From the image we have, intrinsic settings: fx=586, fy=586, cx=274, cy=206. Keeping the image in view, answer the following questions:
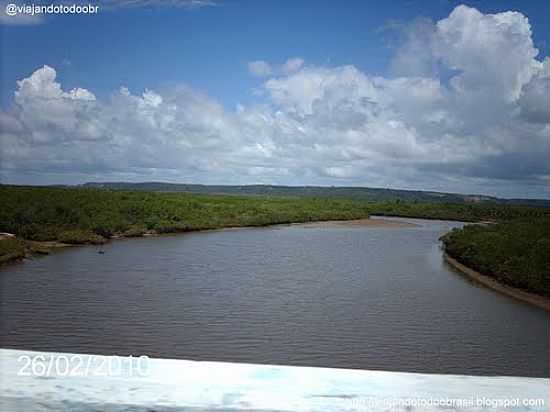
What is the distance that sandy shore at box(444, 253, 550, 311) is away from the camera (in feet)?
30.5

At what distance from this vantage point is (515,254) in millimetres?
11016

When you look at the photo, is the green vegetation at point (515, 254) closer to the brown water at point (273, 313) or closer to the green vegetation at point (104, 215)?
the brown water at point (273, 313)

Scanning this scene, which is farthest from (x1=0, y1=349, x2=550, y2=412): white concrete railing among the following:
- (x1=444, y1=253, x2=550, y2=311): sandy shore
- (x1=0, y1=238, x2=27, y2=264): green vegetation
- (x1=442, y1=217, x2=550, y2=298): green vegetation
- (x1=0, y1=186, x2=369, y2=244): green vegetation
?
(x1=0, y1=238, x2=27, y2=264): green vegetation

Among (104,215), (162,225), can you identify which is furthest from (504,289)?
(162,225)

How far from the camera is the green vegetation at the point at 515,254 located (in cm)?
981

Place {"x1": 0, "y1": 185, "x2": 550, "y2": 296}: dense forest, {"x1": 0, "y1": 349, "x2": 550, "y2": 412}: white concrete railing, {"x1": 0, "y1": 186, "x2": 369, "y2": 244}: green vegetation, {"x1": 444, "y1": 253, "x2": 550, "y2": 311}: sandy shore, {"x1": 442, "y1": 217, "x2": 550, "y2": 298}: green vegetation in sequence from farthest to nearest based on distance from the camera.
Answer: {"x1": 0, "y1": 186, "x2": 369, "y2": 244}: green vegetation
{"x1": 0, "y1": 185, "x2": 550, "y2": 296}: dense forest
{"x1": 442, "y1": 217, "x2": 550, "y2": 298}: green vegetation
{"x1": 444, "y1": 253, "x2": 550, "y2": 311}: sandy shore
{"x1": 0, "y1": 349, "x2": 550, "y2": 412}: white concrete railing

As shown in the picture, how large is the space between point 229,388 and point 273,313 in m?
6.71

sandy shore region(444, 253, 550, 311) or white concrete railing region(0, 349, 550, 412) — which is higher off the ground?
white concrete railing region(0, 349, 550, 412)

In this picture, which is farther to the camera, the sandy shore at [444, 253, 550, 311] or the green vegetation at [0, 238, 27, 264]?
the green vegetation at [0, 238, 27, 264]

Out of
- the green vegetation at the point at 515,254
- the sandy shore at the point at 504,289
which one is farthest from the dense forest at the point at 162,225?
the sandy shore at the point at 504,289

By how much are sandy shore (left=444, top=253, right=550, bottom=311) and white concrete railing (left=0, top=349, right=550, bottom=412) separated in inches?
363

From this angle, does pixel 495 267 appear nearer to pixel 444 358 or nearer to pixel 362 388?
pixel 444 358

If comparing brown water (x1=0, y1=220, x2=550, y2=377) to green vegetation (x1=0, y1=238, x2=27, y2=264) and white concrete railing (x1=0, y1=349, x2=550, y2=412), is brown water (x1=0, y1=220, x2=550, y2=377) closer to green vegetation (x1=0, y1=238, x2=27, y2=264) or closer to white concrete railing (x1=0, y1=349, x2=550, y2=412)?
green vegetation (x1=0, y1=238, x2=27, y2=264)

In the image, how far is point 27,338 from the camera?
Answer: 6035 mm
